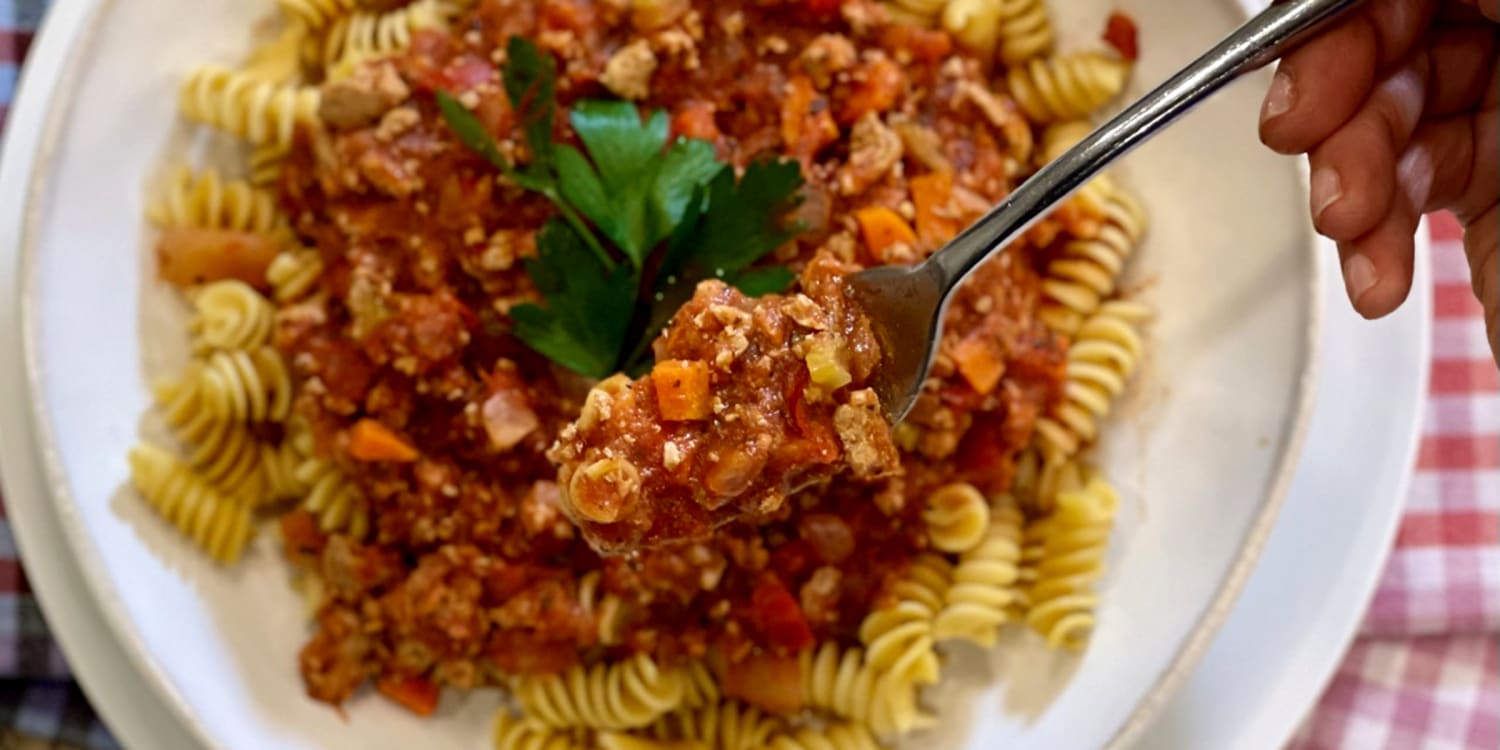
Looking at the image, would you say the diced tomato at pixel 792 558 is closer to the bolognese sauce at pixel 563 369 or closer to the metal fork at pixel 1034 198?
the bolognese sauce at pixel 563 369

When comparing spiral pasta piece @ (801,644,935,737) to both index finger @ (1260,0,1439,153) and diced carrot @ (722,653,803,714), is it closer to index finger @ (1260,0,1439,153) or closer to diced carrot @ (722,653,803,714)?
diced carrot @ (722,653,803,714)

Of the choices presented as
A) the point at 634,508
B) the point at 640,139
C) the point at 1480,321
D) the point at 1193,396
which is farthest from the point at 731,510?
the point at 1480,321

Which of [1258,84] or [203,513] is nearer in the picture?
[1258,84]

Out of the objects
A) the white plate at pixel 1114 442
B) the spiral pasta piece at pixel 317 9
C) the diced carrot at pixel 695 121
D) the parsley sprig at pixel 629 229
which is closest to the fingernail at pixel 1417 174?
the white plate at pixel 1114 442

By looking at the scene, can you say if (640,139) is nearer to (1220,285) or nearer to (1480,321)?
(1220,285)

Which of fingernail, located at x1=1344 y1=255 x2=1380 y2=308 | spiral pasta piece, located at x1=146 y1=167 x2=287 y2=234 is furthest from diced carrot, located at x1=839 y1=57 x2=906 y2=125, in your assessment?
spiral pasta piece, located at x1=146 y1=167 x2=287 y2=234

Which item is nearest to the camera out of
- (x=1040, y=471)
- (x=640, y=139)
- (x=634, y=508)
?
(x=634, y=508)
